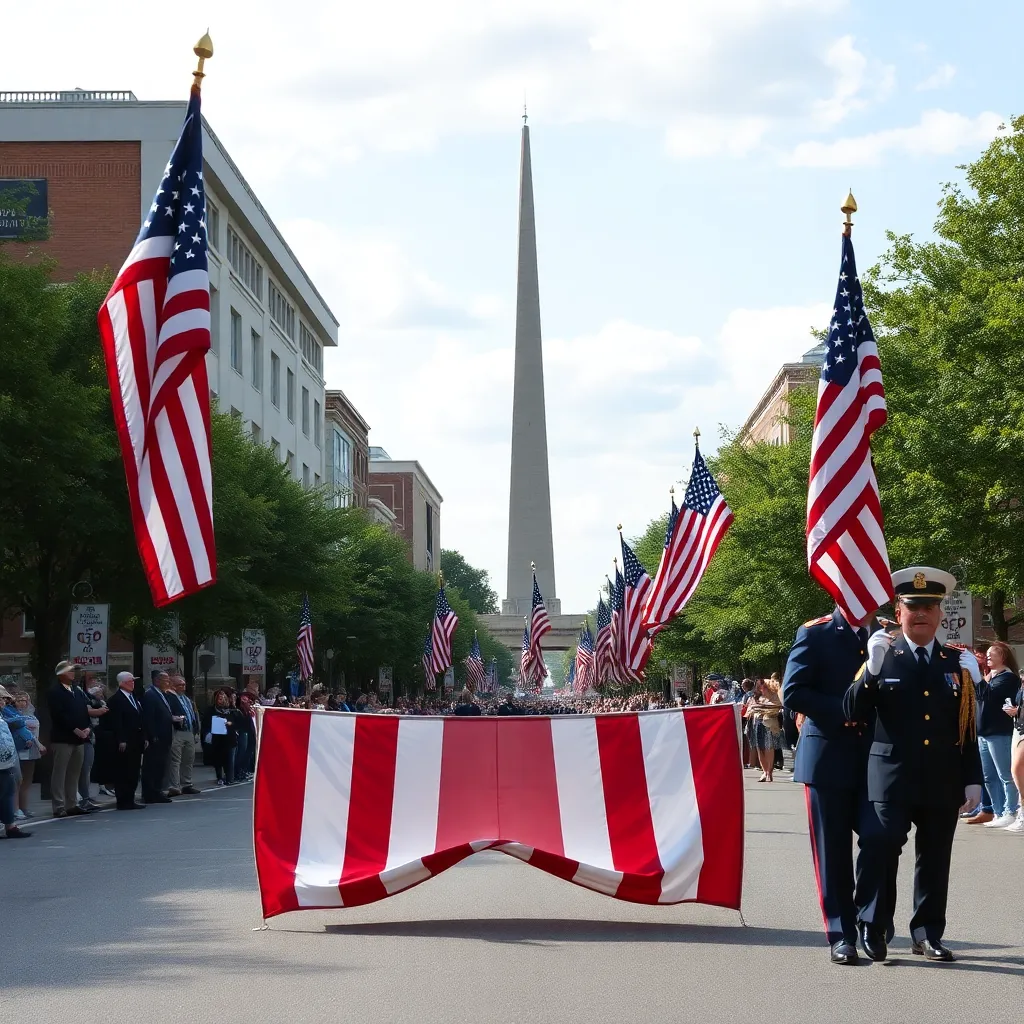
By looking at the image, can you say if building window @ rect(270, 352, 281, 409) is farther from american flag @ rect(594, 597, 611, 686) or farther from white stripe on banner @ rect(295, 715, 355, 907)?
white stripe on banner @ rect(295, 715, 355, 907)

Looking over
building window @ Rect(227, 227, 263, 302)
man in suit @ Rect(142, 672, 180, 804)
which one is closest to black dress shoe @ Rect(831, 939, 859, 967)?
man in suit @ Rect(142, 672, 180, 804)

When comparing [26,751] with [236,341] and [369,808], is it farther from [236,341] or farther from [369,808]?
[236,341]

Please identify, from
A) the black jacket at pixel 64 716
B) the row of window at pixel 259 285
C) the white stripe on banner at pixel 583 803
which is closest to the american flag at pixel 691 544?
the black jacket at pixel 64 716

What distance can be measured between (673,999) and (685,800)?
2.46 m

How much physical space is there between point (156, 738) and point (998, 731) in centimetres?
1120

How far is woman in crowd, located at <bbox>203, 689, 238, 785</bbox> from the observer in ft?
93.1

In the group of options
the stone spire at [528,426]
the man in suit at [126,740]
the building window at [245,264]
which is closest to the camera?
the man in suit at [126,740]

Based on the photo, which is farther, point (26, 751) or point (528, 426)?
point (528, 426)

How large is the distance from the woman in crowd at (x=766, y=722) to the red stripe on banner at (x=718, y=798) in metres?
18.0

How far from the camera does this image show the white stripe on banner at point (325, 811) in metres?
9.90

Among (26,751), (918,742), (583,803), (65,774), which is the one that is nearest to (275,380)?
(65,774)

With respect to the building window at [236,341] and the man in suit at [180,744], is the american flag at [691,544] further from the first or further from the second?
the building window at [236,341]

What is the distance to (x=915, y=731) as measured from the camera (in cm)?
827

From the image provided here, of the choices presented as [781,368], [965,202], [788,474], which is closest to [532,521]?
[781,368]
